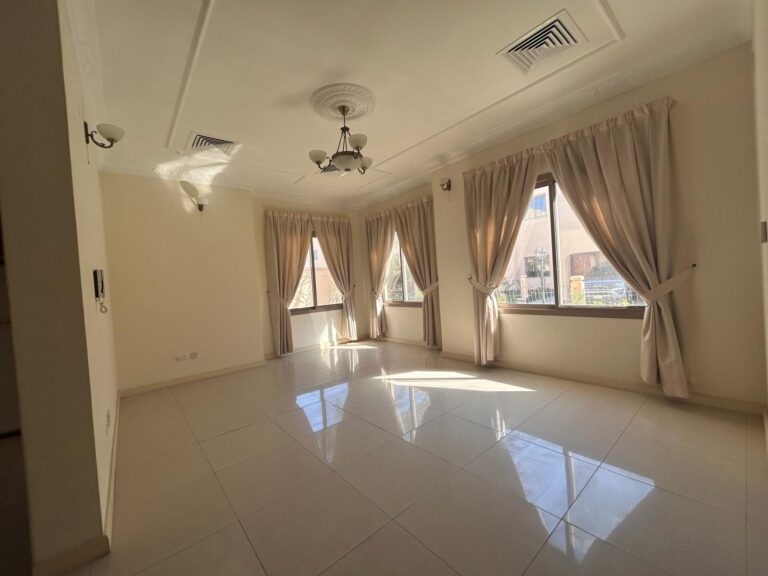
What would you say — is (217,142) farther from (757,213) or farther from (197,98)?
(757,213)

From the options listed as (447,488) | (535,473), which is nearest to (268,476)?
(447,488)

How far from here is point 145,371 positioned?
393 cm

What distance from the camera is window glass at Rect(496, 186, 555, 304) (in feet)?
11.5

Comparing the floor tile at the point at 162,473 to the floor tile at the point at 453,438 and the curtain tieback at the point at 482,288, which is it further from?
the curtain tieback at the point at 482,288

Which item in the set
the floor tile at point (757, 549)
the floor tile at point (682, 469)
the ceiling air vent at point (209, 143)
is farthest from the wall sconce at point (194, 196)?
the floor tile at point (757, 549)

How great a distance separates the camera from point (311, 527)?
5.16 ft

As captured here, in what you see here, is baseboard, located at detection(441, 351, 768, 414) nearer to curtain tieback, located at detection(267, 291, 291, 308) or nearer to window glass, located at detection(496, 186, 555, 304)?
window glass, located at detection(496, 186, 555, 304)

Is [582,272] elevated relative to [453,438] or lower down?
elevated

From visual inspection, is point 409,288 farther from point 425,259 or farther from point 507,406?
point 507,406

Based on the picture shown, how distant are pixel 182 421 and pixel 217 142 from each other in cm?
295

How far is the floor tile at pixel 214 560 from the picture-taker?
53.6 inches

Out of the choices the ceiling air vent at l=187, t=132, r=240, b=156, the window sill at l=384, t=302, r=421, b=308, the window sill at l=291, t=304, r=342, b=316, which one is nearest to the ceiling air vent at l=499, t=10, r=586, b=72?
the ceiling air vent at l=187, t=132, r=240, b=156

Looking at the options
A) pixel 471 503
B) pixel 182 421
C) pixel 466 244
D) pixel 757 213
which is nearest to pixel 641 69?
pixel 757 213

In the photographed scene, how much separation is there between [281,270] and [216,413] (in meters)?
2.70
